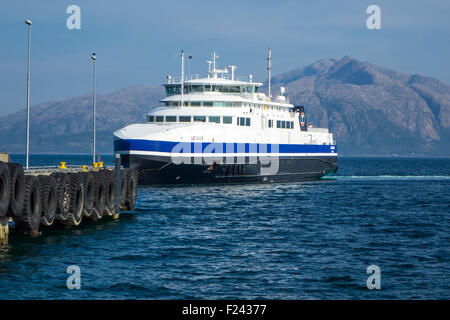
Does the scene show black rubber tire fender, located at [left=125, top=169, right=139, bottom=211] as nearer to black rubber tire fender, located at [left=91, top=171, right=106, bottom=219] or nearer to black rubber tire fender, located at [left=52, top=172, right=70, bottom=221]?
black rubber tire fender, located at [left=91, top=171, right=106, bottom=219]

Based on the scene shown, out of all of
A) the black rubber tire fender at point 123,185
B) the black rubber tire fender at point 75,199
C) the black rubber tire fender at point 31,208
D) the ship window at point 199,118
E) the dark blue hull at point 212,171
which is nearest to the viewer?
the black rubber tire fender at point 31,208

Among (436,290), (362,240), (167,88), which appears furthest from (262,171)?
(436,290)

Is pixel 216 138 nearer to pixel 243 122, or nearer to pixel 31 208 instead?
pixel 243 122

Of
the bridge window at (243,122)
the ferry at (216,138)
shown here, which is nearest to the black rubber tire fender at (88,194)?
the ferry at (216,138)

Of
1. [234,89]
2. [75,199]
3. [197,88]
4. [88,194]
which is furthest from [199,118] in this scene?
[75,199]

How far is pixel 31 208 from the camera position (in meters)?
24.4

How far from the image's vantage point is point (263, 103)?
60.0 meters

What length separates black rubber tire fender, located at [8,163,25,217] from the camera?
2241 cm

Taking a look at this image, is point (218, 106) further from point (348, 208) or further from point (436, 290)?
point (436, 290)

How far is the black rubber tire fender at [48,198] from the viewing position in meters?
25.2

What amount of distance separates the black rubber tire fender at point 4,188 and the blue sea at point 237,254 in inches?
66.2

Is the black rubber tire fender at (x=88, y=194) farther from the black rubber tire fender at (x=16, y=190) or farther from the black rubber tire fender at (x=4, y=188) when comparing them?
the black rubber tire fender at (x=4, y=188)

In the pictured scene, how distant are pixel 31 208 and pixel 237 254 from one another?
8.37m

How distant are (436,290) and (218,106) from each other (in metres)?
38.6
